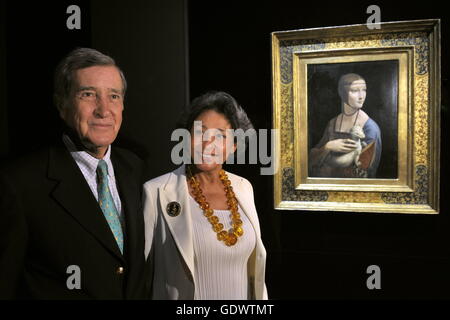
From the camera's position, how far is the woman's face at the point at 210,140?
5.49ft

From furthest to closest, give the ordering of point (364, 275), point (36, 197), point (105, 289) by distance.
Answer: point (364, 275)
point (105, 289)
point (36, 197)

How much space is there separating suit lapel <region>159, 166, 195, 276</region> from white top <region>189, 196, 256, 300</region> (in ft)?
0.08

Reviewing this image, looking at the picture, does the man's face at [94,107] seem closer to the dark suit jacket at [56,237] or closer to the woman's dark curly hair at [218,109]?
the dark suit jacket at [56,237]

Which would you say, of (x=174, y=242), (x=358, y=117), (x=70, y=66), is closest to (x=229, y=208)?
(x=174, y=242)

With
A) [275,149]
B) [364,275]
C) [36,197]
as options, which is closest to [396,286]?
[364,275]

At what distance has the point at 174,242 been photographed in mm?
1632

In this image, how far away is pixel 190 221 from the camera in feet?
5.36

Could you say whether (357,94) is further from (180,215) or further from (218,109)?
(180,215)

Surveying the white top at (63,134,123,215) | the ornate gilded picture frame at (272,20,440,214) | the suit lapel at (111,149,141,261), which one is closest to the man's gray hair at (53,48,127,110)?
the white top at (63,134,123,215)

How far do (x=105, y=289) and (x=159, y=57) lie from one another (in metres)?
0.92

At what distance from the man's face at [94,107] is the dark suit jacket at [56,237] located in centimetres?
10

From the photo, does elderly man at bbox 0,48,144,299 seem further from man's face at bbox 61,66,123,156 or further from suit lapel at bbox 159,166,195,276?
suit lapel at bbox 159,166,195,276
